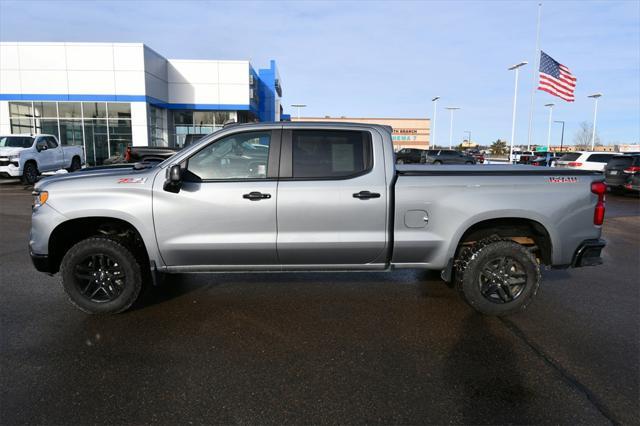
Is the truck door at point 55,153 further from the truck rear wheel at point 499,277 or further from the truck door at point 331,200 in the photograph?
the truck rear wheel at point 499,277

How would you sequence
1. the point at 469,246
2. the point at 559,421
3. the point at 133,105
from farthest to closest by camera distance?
the point at 133,105
the point at 469,246
the point at 559,421

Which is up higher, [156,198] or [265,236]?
[156,198]

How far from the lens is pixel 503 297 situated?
4.63 metres

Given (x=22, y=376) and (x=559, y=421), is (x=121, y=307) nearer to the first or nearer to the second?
(x=22, y=376)

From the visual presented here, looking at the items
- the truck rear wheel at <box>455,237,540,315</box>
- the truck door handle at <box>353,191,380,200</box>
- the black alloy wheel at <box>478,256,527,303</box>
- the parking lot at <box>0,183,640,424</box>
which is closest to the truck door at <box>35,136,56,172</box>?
the parking lot at <box>0,183,640,424</box>

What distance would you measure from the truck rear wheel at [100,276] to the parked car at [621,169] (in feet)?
57.4

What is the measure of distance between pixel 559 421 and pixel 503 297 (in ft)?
5.98

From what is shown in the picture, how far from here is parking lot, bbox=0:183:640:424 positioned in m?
3.02

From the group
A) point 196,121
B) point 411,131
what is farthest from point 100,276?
point 411,131

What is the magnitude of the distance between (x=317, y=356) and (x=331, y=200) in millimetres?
Result: 1459

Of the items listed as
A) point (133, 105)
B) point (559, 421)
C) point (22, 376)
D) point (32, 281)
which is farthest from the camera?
point (133, 105)

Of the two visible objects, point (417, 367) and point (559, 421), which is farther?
point (417, 367)

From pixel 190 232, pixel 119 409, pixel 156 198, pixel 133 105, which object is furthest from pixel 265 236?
pixel 133 105

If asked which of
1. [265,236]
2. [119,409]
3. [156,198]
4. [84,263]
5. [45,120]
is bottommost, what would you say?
[119,409]
